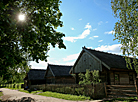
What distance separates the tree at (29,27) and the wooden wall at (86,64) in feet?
35.4

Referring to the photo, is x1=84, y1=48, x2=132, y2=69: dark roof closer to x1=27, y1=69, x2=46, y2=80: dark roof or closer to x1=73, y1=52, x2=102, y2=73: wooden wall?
x1=73, y1=52, x2=102, y2=73: wooden wall


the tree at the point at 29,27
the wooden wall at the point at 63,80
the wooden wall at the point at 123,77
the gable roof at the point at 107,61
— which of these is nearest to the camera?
the tree at the point at 29,27

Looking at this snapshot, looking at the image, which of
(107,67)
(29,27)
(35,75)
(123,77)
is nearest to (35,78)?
(35,75)

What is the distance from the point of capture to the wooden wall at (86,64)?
19.4m

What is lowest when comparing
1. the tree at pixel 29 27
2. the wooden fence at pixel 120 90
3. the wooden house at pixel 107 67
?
the wooden fence at pixel 120 90

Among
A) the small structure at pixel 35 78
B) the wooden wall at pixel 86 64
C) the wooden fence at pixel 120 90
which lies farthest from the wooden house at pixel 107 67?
the small structure at pixel 35 78

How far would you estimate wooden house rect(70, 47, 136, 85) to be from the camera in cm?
1793

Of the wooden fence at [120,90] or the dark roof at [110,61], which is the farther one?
the dark roof at [110,61]

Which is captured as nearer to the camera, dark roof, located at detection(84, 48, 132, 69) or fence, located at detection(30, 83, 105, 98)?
fence, located at detection(30, 83, 105, 98)

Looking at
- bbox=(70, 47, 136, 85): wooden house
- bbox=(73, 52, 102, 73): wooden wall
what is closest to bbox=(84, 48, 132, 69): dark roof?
bbox=(70, 47, 136, 85): wooden house

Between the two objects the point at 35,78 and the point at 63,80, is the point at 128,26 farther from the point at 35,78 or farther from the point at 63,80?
the point at 35,78

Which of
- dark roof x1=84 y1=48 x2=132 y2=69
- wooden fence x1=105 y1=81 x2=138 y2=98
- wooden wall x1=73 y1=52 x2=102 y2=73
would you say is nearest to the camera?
wooden fence x1=105 y1=81 x2=138 y2=98

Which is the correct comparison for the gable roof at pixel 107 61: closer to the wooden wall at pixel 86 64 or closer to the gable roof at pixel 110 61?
the gable roof at pixel 110 61

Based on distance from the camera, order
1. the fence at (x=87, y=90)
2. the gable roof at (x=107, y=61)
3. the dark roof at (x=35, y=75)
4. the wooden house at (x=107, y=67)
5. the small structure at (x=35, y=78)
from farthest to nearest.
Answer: the dark roof at (x=35, y=75)
the small structure at (x=35, y=78)
the wooden house at (x=107, y=67)
the gable roof at (x=107, y=61)
the fence at (x=87, y=90)
